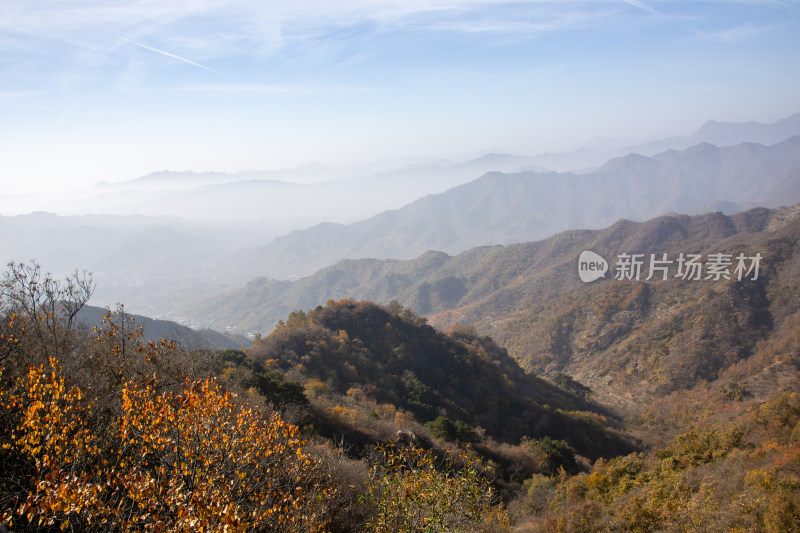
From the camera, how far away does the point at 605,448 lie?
112 feet

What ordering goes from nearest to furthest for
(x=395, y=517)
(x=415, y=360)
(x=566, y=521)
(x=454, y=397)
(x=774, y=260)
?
(x=395, y=517), (x=566, y=521), (x=454, y=397), (x=415, y=360), (x=774, y=260)

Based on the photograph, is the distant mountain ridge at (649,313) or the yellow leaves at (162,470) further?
the distant mountain ridge at (649,313)

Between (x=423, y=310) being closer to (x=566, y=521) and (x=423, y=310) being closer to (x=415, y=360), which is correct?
(x=415, y=360)

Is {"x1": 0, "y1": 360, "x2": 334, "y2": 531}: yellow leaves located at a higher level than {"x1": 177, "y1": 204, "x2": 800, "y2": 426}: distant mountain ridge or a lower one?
higher

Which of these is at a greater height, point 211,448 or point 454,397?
point 211,448

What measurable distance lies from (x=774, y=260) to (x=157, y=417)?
84.8 metres

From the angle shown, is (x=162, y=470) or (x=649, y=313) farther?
(x=649, y=313)

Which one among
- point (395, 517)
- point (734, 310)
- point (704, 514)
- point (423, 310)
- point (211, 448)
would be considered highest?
point (211, 448)

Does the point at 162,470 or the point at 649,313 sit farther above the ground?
the point at 162,470

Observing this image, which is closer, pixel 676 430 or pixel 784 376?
pixel 676 430

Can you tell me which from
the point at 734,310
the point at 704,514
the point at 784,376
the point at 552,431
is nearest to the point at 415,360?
the point at 552,431

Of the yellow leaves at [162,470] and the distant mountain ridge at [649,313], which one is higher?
the yellow leaves at [162,470]

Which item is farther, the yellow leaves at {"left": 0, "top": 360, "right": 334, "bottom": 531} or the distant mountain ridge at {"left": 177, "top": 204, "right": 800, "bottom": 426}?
the distant mountain ridge at {"left": 177, "top": 204, "right": 800, "bottom": 426}

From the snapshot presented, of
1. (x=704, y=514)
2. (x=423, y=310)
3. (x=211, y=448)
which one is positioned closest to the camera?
(x=211, y=448)
